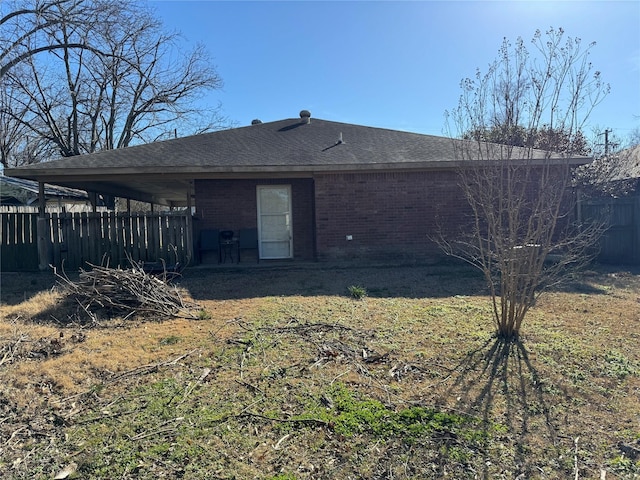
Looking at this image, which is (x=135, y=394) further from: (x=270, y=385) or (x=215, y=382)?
(x=270, y=385)

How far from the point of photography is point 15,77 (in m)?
21.2

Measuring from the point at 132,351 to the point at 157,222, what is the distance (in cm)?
629

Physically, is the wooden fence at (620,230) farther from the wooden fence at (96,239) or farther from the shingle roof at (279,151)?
the wooden fence at (96,239)

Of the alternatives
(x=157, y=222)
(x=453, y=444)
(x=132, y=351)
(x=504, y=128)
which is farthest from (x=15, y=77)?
(x=453, y=444)

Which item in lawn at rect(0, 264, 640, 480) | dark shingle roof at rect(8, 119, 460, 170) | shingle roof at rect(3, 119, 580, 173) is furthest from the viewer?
dark shingle roof at rect(8, 119, 460, 170)

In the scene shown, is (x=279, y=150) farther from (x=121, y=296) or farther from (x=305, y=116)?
(x=121, y=296)

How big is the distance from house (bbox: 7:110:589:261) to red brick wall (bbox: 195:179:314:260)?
3cm

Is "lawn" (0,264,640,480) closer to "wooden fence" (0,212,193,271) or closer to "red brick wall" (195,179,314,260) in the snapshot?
"wooden fence" (0,212,193,271)

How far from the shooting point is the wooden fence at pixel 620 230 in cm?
1121

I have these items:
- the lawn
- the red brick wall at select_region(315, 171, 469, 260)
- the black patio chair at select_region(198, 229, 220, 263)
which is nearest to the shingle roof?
the red brick wall at select_region(315, 171, 469, 260)

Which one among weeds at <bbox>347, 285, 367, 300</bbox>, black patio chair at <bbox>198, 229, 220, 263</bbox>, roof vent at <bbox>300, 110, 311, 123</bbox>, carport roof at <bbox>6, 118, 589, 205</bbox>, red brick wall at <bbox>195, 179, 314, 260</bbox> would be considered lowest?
weeds at <bbox>347, 285, 367, 300</bbox>

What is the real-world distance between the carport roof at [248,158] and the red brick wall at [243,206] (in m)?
0.66

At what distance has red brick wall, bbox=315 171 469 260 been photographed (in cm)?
1058

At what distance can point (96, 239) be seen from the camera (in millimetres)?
10109
